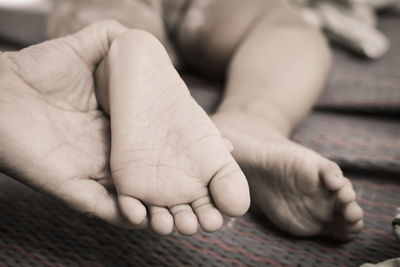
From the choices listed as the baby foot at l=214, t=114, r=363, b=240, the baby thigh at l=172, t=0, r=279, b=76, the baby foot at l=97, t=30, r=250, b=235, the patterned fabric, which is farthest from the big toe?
the patterned fabric

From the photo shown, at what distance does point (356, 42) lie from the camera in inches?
37.9

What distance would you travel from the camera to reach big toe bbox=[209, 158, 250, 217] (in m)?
0.44

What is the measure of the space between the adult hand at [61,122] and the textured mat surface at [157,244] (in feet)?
0.21

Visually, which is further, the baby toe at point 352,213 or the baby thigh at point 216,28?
the baby thigh at point 216,28

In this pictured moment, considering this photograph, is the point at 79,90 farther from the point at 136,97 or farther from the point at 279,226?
the point at 279,226

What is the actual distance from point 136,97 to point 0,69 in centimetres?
17

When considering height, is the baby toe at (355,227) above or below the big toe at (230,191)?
below

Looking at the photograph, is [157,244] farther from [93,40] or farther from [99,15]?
[99,15]

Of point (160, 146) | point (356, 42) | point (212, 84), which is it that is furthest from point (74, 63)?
point (356, 42)

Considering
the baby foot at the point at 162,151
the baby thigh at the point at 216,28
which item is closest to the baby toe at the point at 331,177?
the baby foot at the point at 162,151

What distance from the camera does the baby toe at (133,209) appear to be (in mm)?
426

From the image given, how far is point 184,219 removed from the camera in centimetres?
44

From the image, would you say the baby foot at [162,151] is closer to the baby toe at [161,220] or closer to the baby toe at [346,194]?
the baby toe at [161,220]

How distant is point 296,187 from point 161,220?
201mm
